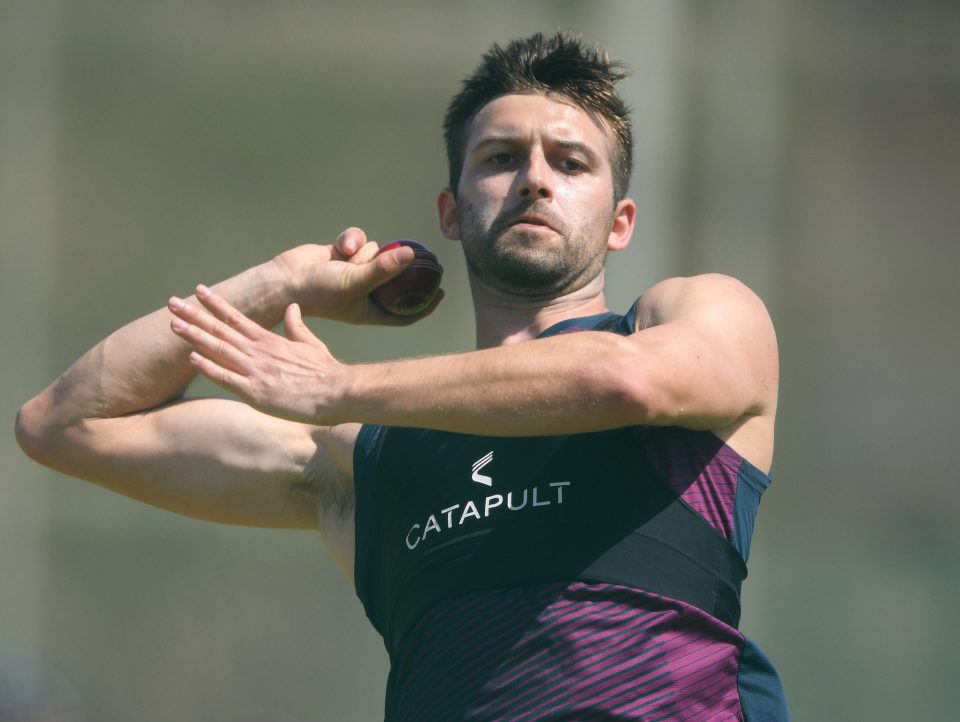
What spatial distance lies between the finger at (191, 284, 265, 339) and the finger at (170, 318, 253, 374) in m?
0.04

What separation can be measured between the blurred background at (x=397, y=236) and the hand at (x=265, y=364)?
4296 millimetres

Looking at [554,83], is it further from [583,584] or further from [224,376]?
[583,584]

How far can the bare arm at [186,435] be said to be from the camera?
3.49 meters

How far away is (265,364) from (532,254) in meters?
0.84

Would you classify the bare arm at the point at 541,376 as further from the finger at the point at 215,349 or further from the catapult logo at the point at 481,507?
the catapult logo at the point at 481,507

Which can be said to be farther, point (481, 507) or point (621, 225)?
point (621, 225)

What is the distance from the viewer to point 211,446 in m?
3.55

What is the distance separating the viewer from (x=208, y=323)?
9.36 ft

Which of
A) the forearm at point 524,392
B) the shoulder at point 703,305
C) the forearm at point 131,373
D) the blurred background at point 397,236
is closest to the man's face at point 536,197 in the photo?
the shoulder at point 703,305

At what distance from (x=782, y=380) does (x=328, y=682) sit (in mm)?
2878

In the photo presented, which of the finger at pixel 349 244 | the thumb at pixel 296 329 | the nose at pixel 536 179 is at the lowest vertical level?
the thumb at pixel 296 329

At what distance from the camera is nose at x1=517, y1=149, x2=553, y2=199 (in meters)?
3.31

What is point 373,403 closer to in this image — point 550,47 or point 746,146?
point 550,47

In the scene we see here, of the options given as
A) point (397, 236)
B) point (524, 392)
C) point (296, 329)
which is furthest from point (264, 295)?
point (397, 236)
